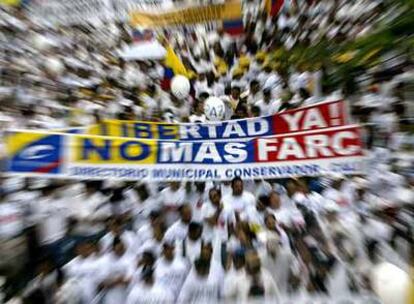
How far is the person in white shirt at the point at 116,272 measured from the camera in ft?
9.57

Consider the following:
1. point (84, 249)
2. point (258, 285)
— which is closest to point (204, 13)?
point (84, 249)

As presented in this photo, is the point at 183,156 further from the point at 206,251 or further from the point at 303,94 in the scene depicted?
the point at 303,94

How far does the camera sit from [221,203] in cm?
367

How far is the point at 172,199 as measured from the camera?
380cm

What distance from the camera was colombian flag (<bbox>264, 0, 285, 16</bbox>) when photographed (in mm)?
5883

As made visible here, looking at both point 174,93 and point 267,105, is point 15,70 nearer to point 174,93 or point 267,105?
point 174,93

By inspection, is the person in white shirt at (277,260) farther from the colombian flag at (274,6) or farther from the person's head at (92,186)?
the colombian flag at (274,6)

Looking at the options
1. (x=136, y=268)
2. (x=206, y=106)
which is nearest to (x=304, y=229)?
(x=136, y=268)

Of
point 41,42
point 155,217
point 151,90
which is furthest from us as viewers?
point 41,42


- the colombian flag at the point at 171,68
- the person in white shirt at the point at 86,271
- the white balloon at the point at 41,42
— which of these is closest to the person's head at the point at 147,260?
the person in white shirt at the point at 86,271

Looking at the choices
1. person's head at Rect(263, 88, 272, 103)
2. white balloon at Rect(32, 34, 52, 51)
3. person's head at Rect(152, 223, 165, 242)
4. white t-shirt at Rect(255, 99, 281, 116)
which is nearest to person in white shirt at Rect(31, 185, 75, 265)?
person's head at Rect(152, 223, 165, 242)

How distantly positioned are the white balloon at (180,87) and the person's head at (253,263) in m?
2.84

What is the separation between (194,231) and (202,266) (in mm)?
412

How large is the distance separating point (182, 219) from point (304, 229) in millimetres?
922
